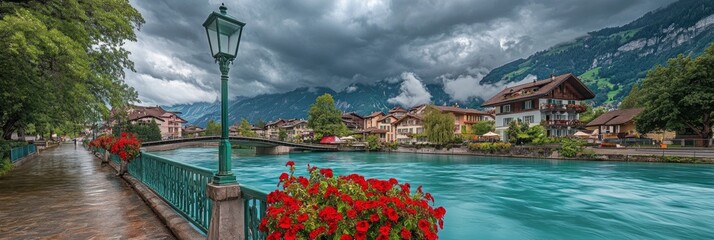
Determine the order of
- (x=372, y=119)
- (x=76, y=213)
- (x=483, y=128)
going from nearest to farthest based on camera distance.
→ (x=76, y=213) → (x=483, y=128) → (x=372, y=119)

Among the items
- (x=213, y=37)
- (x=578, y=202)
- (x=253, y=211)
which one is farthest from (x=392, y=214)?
(x=578, y=202)

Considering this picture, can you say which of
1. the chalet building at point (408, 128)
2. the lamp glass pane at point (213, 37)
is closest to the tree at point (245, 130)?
the chalet building at point (408, 128)

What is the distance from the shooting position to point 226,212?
4.07 m

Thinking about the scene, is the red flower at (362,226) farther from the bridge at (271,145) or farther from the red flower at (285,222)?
the bridge at (271,145)

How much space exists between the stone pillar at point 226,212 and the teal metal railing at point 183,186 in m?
1.01

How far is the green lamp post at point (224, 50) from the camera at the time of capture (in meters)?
4.25

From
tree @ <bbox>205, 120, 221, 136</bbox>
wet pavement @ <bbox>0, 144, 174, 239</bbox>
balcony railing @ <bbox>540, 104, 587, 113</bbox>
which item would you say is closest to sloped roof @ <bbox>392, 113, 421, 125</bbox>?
balcony railing @ <bbox>540, 104, 587, 113</bbox>

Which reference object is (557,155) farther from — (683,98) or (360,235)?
(360,235)

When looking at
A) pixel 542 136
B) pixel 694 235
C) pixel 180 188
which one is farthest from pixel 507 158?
pixel 180 188

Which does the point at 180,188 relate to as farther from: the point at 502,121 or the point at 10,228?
the point at 502,121

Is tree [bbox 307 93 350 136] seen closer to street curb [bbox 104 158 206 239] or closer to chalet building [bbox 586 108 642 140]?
chalet building [bbox 586 108 642 140]

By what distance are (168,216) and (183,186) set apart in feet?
1.95

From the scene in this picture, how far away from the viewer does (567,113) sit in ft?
163

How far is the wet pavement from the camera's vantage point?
5.73 m
